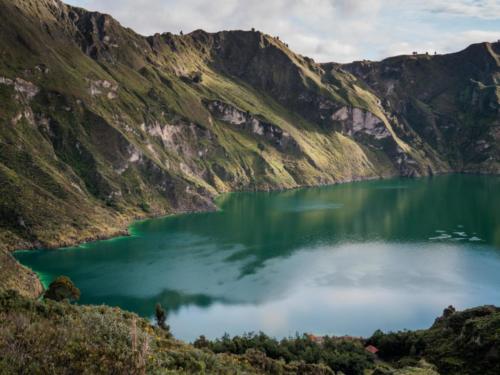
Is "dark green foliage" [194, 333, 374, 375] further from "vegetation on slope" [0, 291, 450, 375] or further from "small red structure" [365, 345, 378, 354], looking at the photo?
"vegetation on slope" [0, 291, 450, 375]

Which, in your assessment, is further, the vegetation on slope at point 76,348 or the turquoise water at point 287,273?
the turquoise water at point 287,273

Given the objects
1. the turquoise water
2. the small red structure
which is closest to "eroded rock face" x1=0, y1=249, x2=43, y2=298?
the turquoise water

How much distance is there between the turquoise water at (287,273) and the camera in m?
99.9

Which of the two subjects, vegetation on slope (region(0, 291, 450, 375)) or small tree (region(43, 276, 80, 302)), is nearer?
vegetation on slope (region(0, 291, 450, 375))

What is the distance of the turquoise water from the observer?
328 feet

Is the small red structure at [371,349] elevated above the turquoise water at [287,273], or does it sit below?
below

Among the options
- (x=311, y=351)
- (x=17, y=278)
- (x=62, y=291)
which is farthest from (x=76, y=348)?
(x=17, y=278)

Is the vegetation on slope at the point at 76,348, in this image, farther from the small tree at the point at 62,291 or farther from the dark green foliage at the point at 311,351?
the small tree at the point at 62,291

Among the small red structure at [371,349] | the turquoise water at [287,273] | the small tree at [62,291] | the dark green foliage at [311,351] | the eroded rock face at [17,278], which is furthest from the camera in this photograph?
the eroded rock face at [17,278]

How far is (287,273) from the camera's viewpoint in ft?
425

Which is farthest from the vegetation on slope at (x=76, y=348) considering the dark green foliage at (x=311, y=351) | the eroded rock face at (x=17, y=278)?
the eroded rock face at (x=17, y=278)

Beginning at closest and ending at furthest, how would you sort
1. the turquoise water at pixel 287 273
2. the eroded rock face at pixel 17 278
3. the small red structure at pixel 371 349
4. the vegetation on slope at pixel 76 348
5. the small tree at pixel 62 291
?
the vegetation on slope at pixel 76 348 < the small red structure at pixel 371 349 < the small tree at pixel 62 291 < the turquoise water at pixel 287 273 < the eroded rock face at pixel 17 278

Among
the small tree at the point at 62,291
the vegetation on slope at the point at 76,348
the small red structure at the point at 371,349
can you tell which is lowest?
the small red structure at the point at 371,349

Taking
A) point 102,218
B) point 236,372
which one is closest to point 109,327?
point 236,372
